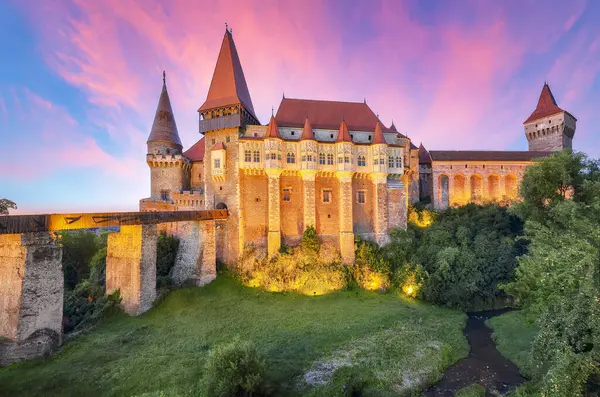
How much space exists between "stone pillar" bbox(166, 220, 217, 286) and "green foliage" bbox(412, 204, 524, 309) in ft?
57.7

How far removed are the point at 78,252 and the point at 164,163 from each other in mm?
17210

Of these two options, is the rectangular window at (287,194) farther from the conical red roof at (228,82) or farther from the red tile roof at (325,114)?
the conical red roof at (228,82)

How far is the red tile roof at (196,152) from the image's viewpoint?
31703 mm

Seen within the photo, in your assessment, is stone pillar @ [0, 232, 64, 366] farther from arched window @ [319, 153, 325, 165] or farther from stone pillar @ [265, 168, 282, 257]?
arched window @ [319, 153, 325, 165]

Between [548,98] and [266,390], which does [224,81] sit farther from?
[548,98]

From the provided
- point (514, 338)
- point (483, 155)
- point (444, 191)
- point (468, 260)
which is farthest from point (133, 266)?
point (483, 155)

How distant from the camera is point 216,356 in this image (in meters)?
10.8

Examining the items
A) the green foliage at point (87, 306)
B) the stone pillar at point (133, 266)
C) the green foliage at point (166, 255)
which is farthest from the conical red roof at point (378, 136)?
the green foliage at point (87, 306)

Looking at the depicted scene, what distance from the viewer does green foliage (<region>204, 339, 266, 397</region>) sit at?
10.4 metres

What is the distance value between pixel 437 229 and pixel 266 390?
73.0 ft

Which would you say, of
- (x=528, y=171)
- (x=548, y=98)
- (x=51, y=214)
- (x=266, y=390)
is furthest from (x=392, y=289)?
(x=548, y=98)

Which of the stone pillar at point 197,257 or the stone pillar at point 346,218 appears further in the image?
the stone pillar at point 346,218

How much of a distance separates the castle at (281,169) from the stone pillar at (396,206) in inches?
3.9

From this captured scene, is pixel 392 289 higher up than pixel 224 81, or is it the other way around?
pixel 224 81
